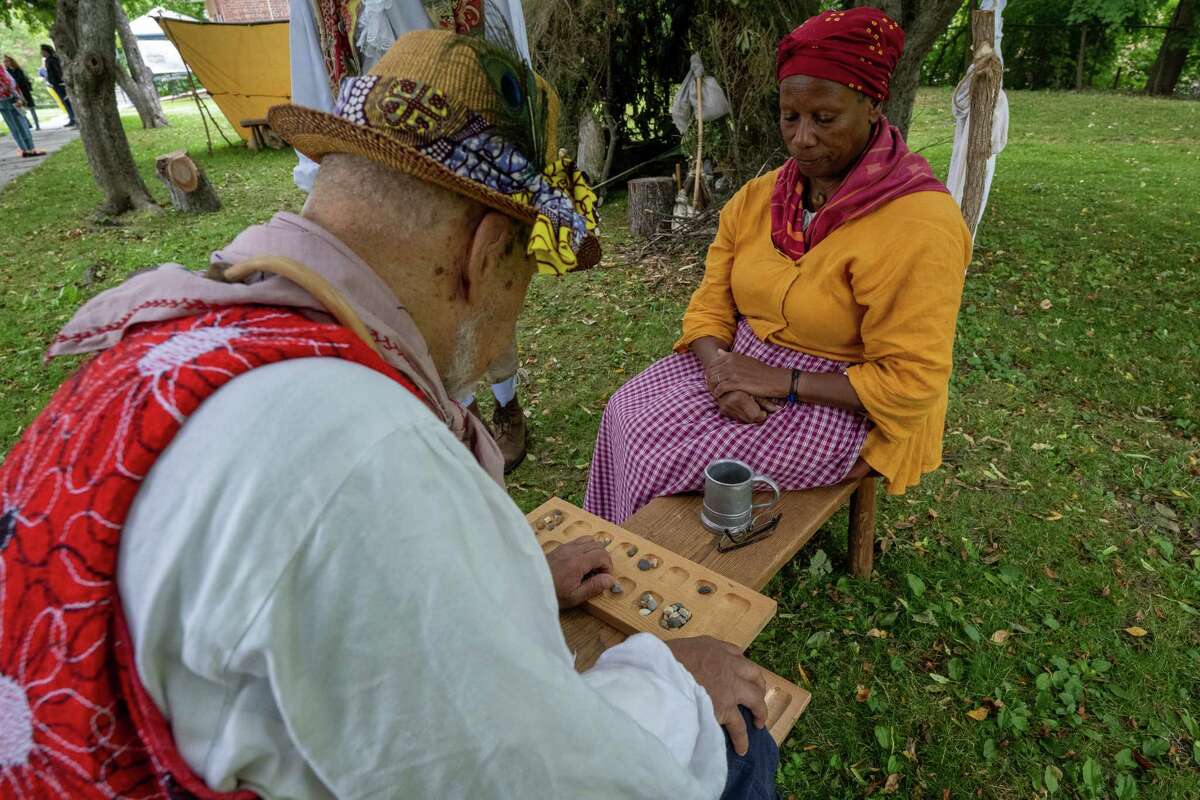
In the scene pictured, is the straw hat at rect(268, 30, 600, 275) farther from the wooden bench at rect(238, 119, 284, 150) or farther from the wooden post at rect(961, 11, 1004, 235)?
the wooden bench at rect(238, 119, 284, 150)

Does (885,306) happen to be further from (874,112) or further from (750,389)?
(874,112)

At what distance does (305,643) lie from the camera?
0.72m

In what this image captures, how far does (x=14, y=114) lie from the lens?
14211 mm

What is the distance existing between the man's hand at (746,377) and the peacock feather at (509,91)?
4.77 ft

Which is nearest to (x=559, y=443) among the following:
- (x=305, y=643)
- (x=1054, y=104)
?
(x=305, y=643)

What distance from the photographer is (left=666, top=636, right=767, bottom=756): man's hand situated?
1341mm

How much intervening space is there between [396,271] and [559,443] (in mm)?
3322

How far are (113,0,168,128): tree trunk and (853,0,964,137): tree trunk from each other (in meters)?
17.0

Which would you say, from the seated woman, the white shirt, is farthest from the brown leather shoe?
the white shirt

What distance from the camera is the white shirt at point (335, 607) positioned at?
697 mm

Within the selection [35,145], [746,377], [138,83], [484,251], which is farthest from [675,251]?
[35,145]

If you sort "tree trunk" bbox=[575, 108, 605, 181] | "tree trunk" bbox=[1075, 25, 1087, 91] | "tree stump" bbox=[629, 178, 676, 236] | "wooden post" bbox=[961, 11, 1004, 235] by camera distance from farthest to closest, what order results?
"tree trunk" bbox=[1075, 25, 1087, 91] < "tree trunk" bbox=[575, 108, 605, 181] < "tree stump" bbox=[629, 178, 676, 236] < "wooden post" bbox=[961, 11, 1004, 235]

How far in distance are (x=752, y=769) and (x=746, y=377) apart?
4.83 feet

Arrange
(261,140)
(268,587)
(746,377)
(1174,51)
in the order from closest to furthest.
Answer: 1. (268,587)
2. (746,377)
3. (261,140)
4. (1174,51)
